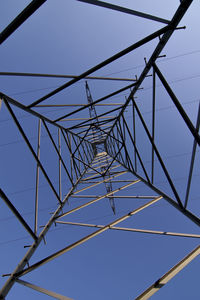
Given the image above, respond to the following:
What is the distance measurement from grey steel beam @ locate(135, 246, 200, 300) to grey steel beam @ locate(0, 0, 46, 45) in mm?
3587

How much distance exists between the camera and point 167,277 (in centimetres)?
220

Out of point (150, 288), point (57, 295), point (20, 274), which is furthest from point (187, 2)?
point (20, 274)

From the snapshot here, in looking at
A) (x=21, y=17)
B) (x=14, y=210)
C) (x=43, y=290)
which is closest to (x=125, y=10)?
(x=21, y=17)

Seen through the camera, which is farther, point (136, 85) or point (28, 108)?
point (136, 85)

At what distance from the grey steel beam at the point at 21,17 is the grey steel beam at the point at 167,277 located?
141 inches

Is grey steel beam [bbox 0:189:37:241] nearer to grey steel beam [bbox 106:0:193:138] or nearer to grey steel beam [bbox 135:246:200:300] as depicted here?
grey steel beam [bbox 135:246:200:300]

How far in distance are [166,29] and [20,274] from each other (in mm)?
4687

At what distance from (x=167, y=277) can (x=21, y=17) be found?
377 cm

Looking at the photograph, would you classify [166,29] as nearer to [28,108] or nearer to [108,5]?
[108,5]

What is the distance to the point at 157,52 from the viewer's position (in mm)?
3361

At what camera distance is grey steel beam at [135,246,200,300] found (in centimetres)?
203

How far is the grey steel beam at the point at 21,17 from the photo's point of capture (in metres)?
2.02

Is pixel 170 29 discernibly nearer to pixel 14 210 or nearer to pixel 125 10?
pixel 125 10

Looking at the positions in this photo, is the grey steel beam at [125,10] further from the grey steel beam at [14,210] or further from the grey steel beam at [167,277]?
the grey steel beam at [167,277]
